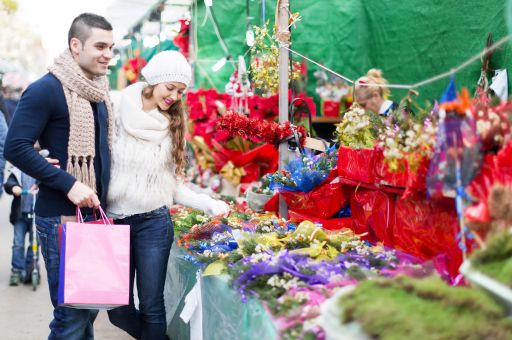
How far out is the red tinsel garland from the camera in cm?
486

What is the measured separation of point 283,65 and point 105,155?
5.24 feet

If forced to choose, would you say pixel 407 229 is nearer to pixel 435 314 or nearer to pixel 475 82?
pixel 435 314

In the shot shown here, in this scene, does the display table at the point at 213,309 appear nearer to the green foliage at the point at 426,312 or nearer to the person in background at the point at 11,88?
the green foliage at the point at 426,312

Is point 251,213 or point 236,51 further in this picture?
point 236,51

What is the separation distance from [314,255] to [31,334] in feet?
9.69

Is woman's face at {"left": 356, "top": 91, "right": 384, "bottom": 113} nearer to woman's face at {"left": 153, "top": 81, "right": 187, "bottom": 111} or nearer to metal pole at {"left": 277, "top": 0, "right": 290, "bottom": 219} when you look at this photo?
metal pole at {"left": 277, "top": 0, "right": 290, "bottom": 219}

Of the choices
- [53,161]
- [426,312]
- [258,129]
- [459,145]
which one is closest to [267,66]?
[258,129]

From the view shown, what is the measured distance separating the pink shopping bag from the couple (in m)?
0.15

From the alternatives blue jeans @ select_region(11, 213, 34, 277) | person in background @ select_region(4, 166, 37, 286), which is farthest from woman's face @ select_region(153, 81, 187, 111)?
blue jeans @ select_region(11, 213, 34, 277)

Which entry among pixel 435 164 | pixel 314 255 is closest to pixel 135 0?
pixel 314 255

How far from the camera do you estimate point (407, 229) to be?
347 cm

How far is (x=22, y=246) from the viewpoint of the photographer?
7332 mm

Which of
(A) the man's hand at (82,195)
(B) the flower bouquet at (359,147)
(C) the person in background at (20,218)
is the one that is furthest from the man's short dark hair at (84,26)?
(C) the person in background at (20,218)

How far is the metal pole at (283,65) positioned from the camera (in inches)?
195
